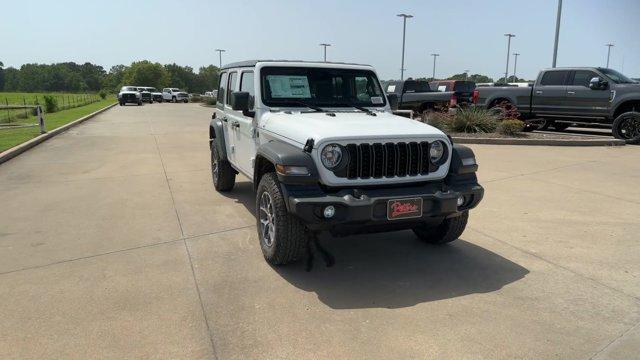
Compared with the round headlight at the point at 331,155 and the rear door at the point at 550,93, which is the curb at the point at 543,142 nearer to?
the rear door at the point at 550,93

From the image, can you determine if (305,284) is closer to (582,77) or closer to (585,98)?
(585,98)

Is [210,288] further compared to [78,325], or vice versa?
[210,288]

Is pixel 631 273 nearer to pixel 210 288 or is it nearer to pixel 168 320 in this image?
pixel 210 288

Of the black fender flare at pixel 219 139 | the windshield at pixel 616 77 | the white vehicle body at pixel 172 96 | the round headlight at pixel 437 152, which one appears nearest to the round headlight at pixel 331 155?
the round headlight at pixel 437 152

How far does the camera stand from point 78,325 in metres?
3.28

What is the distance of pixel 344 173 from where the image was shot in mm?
3836

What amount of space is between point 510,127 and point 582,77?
2274 millimetres

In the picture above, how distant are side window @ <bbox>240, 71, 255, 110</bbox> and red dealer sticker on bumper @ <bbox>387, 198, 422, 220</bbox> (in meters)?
2.15

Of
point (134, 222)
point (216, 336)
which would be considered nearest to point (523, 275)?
point (216, 336)

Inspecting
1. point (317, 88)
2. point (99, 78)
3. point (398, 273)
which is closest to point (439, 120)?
point (317, 88)

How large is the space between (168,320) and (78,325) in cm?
59

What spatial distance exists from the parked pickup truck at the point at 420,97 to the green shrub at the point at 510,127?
2.61m

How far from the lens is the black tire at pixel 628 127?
39.1ft

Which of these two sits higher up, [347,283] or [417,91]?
[417,91]
